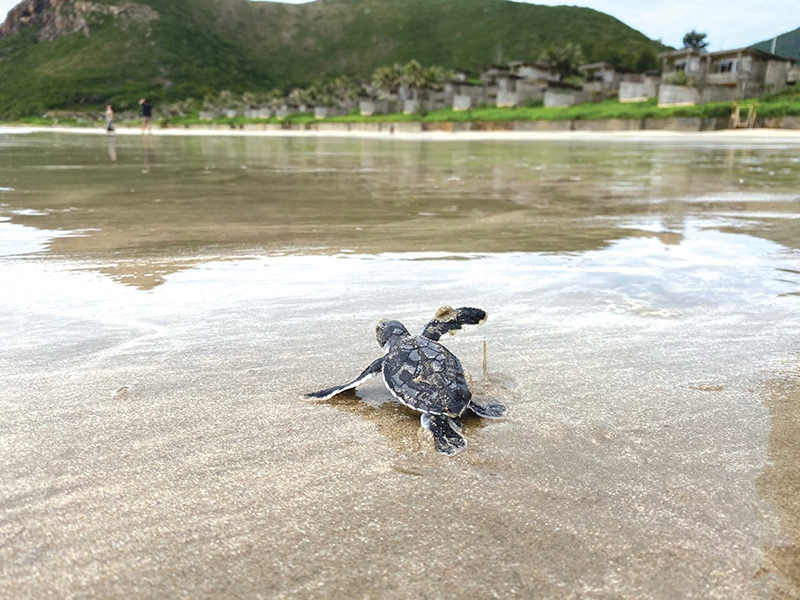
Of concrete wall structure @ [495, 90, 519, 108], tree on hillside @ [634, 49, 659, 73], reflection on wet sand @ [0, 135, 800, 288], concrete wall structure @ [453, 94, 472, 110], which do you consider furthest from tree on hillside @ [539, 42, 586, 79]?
reflection on wet sand @ [0, 135, 800, 288]

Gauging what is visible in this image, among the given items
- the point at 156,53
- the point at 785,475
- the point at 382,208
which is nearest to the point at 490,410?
the point at 785,475

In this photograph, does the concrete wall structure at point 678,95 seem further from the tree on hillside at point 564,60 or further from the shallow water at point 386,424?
the shallow water at point 386,424

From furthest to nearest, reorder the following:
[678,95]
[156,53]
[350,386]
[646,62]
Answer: [156,53] → [646,62] → [678,95] → [350,386]

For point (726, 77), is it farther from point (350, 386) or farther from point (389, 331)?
point (350, 386)

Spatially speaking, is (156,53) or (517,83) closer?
(517,83)

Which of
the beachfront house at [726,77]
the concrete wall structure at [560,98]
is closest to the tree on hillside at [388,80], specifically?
the concrete wall structure at [560,98]

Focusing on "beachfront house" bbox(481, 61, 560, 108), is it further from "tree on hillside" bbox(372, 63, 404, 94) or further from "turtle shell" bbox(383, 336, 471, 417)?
"turtle shell" bbox(383, 336, 471, 417)

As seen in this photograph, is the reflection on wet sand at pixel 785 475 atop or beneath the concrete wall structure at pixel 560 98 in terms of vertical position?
beneath
